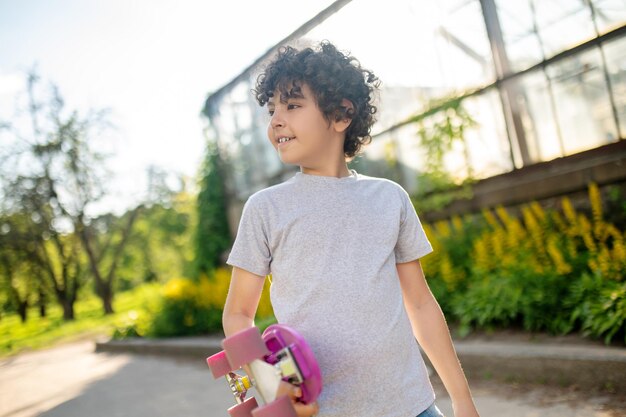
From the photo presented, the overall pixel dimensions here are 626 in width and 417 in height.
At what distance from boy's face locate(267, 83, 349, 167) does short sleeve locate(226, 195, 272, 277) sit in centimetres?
18

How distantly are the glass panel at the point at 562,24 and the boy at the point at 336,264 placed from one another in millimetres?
5865

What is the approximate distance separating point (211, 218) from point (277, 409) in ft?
39.5

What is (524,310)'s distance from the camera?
4.46m

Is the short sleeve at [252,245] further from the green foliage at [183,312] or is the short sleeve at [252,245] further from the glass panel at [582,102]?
the green foliage at [183,312]

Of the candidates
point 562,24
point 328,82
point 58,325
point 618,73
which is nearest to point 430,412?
point 328,82

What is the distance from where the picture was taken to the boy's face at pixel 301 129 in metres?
1.57

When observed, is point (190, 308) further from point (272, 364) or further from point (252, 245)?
point (272, 364)

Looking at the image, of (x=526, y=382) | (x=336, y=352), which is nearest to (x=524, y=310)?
(x=526, y=382)

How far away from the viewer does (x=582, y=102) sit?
6.62m

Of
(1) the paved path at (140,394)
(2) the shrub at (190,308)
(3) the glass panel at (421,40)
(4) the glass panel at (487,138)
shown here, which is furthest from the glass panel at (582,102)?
(2) the shrub at (190,308)

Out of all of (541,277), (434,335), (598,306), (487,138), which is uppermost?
(487,138)

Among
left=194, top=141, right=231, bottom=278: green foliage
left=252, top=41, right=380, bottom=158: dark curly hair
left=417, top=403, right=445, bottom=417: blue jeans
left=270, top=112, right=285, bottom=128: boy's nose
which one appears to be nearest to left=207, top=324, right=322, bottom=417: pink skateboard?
left=417, top=403, right=445, bottom=417: blue jeans

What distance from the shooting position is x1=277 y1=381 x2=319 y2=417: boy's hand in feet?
3.85

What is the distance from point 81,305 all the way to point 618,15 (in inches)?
863
